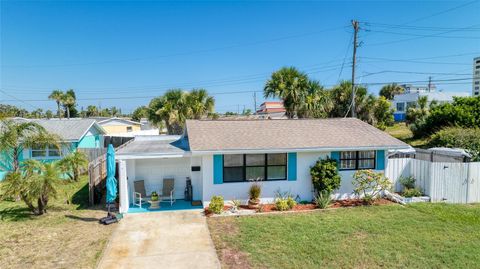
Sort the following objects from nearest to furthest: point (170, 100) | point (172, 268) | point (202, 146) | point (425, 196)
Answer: point (172, 268) < point (202, 146) < point (425, 196) < point (170, 100)

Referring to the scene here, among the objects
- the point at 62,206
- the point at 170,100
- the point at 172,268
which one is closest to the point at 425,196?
the point at 172,268

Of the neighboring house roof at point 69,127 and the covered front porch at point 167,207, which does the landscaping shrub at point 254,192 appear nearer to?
the covered front porch at point 167,207

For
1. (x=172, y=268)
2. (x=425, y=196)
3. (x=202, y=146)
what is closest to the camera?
(x=172, y=268)

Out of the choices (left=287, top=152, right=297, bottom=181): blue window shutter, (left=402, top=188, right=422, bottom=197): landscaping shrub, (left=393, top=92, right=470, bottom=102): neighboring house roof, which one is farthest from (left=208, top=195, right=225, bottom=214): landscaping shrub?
(left=393, top=92, right=470, bottom=102): neighboring house roof

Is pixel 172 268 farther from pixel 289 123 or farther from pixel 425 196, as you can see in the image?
pixel 425 196

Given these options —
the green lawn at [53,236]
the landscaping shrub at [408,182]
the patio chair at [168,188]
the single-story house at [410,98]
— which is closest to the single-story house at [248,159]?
the patio chair at [168,188]

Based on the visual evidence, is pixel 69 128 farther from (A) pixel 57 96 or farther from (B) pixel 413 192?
(A) pixel 57 96

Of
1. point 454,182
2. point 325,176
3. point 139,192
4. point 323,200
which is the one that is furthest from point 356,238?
point 139,192
